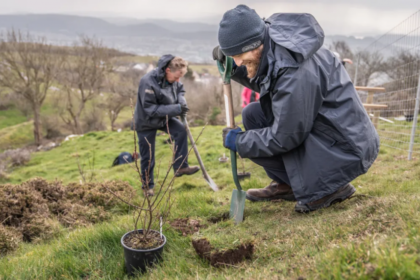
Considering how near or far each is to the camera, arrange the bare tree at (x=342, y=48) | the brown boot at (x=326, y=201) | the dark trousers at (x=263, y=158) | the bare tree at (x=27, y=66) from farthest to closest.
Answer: the bare tree at (x=342, y=48)
the bare tree at (x=27, y=66)
the dark trousers at (x=263, y=158)
the brown boot at (x=326, y=201)

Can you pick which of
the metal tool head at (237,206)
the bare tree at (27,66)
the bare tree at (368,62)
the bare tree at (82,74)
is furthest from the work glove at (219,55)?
the bare tree at (82,74)

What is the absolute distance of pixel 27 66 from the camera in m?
27.9

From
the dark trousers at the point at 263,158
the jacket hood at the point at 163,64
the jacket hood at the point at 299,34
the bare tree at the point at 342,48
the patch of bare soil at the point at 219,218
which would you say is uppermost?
the bare tree at the point at 342,48

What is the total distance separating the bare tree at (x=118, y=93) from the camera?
107 ft

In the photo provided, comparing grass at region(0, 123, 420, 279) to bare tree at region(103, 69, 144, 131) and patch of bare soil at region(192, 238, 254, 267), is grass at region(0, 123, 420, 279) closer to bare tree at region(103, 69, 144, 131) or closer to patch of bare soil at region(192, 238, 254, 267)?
patch of bare soil at region(192, 238, 254, 267)

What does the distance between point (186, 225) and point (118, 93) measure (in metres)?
31.4

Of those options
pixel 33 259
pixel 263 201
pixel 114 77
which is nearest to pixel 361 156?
pixel 263 201

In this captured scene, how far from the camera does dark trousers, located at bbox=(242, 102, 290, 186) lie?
3508 millimetres

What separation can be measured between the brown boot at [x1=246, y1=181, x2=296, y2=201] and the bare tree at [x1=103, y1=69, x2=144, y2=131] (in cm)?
2757

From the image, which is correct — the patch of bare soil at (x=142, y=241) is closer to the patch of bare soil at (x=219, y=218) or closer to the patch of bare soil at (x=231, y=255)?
→ the patch of bare soil at (x=231, y=255)

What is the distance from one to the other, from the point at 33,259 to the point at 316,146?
9.16ft

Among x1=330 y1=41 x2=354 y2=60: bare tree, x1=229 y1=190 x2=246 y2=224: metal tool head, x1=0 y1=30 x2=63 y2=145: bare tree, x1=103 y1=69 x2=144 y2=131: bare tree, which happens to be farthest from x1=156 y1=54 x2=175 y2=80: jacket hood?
x1=330 y1=41 x2=354 y2=60: bare tree

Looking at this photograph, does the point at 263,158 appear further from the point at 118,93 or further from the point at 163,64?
the point at 118,93

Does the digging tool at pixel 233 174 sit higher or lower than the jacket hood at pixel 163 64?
lower
